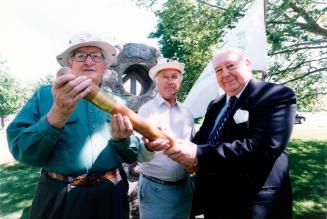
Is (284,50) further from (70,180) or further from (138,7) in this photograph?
(70,180)

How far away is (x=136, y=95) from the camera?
5.58m

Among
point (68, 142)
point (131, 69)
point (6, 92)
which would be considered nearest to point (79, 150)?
point (68, 142)

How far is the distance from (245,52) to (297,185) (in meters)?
4.33

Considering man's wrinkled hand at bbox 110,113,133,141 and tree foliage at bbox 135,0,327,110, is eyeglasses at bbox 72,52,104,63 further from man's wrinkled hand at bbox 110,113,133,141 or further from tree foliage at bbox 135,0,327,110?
tree foliage at bbox 135,0,327,110

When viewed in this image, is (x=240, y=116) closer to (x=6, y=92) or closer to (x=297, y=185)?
(x=297, y=185)

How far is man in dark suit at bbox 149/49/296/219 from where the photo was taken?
2436 millimetres

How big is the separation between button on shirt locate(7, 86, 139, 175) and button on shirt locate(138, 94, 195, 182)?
96 cm

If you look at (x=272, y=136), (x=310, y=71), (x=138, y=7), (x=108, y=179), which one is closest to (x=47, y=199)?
(x=108, y=179)

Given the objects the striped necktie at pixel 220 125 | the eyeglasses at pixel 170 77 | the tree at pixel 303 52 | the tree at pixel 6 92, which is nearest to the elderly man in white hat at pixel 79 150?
the striped necktie at pixel 220 125

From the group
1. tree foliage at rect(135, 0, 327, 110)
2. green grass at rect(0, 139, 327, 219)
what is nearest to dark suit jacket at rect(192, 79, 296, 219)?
green grass at rect(0, 139, 327, 219)

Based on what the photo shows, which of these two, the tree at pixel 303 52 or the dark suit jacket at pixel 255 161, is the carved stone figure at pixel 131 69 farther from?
the tree at pixel 303 52

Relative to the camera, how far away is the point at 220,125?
2.79 metres

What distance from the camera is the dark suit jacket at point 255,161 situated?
2.43m

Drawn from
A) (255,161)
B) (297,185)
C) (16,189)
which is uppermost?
(255,161)
